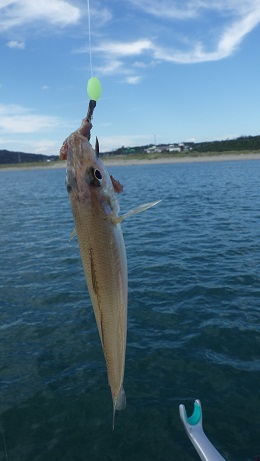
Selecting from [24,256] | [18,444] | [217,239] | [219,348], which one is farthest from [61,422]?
[217,239]

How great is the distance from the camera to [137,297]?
1208 cm

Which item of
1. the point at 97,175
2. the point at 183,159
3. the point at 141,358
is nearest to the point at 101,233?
the point at 97,175

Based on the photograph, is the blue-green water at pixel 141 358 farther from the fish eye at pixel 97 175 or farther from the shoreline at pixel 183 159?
the shoreline at pixel 183 159

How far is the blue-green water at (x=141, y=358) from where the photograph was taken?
647cm

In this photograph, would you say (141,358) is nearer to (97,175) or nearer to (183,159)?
(97,175)

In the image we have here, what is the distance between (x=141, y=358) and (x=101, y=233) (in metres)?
6.35

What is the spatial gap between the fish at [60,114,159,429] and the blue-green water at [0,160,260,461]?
3894mm

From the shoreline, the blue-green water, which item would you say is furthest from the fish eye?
the shoreline

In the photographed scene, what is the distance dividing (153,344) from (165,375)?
122 centimetres

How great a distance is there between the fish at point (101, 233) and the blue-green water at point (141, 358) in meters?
3.89

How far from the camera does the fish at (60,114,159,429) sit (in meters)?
2.93

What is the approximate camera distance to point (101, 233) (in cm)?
304

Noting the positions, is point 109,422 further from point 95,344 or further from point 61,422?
point 95,344

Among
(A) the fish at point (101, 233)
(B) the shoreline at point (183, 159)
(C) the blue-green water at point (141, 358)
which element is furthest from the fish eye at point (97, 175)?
(B) the shoreline at point (183, 159)
